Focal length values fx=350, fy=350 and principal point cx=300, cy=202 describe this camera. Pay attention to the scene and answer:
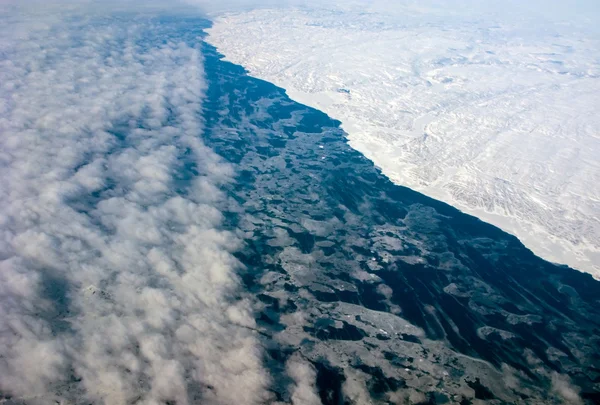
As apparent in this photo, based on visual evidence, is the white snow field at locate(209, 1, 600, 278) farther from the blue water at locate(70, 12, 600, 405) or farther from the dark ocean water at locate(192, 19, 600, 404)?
the dark ocean water at locate(192, 19, 600, 404)

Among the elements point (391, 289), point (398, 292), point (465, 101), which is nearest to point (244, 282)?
point (391, 289)

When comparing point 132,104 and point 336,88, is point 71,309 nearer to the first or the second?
point 132,104

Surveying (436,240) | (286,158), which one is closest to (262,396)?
(436,240)

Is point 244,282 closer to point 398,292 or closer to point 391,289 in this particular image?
point 391,289

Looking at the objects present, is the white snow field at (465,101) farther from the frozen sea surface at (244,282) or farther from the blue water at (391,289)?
the frozen sea surface at (244,282)

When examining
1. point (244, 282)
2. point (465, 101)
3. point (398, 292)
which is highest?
point (465, 101)

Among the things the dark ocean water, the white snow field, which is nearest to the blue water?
the dark ocean water

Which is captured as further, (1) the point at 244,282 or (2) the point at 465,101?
(2) the point at 465,101
